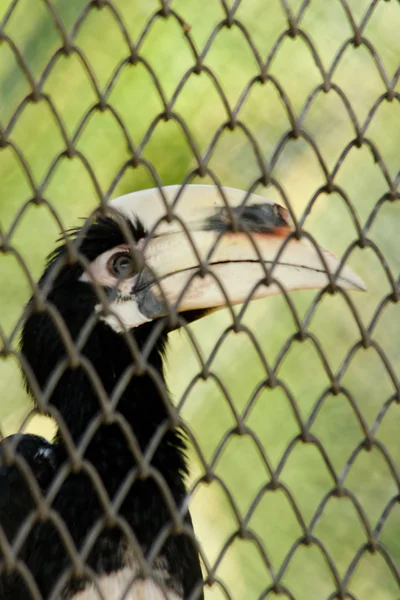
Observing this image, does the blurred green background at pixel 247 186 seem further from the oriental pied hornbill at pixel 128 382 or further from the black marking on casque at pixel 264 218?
the black marking on casque at pixel 264 218

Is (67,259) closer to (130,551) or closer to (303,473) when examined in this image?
(130,551)

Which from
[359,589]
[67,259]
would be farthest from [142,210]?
[359,589]

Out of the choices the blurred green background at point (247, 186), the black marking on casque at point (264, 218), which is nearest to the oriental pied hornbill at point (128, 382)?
the black marking on casque at point (264, 218)

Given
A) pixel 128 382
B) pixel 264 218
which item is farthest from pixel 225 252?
pixel 128 382

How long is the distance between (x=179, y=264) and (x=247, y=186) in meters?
1.47

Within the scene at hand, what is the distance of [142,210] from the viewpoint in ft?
5.99

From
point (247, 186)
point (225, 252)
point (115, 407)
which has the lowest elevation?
point (115, 407)

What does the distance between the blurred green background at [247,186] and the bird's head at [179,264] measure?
1284mm

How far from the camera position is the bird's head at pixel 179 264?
165 centimetres

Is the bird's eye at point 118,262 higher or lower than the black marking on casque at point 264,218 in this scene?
higher

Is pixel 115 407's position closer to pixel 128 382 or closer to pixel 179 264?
pixel 128 382

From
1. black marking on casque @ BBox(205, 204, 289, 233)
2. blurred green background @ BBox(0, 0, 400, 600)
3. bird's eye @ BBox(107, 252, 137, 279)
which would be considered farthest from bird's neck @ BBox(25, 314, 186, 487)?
blurred green background @ BBox(0, 0, 400, 600)

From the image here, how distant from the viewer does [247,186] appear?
3.19 m

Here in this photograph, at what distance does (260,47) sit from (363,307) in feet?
2.79
